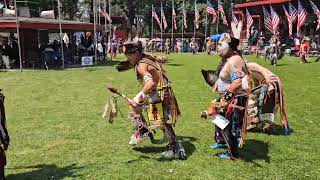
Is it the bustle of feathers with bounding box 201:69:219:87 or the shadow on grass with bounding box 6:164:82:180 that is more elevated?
the bustle of feathers with bounding box 201:69:219:87

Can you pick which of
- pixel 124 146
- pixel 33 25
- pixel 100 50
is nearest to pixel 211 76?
pixel 124 146

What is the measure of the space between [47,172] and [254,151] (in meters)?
3.23

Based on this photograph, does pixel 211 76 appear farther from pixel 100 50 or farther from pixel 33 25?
pixel 100 50

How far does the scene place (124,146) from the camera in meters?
7.80

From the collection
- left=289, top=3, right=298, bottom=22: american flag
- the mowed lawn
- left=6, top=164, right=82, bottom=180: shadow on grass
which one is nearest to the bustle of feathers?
the mowed lawn

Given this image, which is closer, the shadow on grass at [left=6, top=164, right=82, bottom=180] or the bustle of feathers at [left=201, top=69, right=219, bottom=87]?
the shadow on grass at [left=6, top=164, right=82, bottom=180]

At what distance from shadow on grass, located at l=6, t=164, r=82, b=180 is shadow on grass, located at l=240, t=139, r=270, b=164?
2563 millimetres

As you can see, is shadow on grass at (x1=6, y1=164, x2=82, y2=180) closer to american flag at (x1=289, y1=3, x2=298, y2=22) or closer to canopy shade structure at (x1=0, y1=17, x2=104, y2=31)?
canopy shade structure at (x1=0, y1=17, x2=104, y2=31)

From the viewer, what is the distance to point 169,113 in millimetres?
6750

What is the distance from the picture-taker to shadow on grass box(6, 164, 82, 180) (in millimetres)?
6269

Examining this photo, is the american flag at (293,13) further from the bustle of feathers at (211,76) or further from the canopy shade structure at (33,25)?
the bustle of feathers at (211,76)

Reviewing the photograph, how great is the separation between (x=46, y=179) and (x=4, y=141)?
87 centimetres

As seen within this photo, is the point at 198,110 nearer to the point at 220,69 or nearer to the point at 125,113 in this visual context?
the point at 125,113

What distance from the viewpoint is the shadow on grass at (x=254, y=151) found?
277 inches
